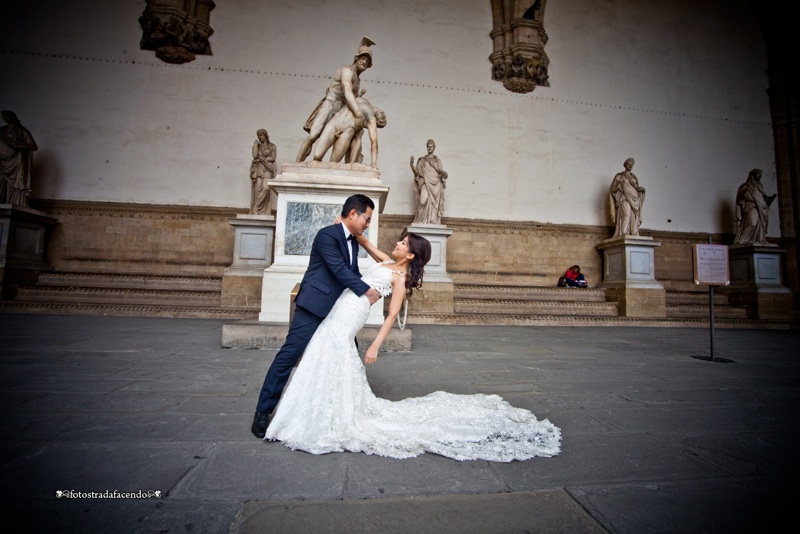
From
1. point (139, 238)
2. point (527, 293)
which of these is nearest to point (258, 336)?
point (527, 293)

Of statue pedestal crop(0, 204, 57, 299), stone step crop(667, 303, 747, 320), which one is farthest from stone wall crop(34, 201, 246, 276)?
stone step crop(667, 303, 747, 320)

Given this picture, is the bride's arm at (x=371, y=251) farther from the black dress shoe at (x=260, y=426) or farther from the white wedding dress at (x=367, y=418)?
the black dress shoe at (x=260, y=426)

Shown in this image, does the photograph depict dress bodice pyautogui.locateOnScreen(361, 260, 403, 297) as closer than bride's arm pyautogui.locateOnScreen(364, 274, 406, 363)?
No

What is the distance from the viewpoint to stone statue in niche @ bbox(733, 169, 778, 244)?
31.0 feet

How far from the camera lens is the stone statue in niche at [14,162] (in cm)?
789

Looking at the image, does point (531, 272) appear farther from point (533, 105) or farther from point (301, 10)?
point (301, 10)

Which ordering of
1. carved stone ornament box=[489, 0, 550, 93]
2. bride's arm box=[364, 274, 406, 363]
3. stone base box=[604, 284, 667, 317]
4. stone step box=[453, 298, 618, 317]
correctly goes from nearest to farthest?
1. bride's arm box=[364, 274, 406, 363]
2. stone step box=[453, 298, 618, 317]
3. stone base box=[604, 284, 667, 317]
4. carved stone ornament box=[489, 0, 550, 93]

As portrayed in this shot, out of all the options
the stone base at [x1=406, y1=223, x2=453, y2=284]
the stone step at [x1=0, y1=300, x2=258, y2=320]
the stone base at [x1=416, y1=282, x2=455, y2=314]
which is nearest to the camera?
the stone step at [x1=0, y1=300, x2=258, y2=320]

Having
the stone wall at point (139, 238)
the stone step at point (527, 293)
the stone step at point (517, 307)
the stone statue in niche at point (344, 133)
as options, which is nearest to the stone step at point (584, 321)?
the stone step at point (517, 307)

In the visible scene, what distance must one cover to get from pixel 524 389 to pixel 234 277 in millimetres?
Result: 6375

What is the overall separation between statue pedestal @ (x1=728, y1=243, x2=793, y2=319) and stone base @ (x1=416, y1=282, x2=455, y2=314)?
24.5ft

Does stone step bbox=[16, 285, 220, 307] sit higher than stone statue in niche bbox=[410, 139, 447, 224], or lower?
lower

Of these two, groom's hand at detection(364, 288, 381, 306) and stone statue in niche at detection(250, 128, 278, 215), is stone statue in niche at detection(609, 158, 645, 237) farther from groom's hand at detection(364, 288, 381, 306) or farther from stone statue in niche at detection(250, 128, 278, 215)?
groom's hand at detection(364, 288, 381, 306)

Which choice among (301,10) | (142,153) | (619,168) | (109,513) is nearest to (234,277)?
(142,153)
